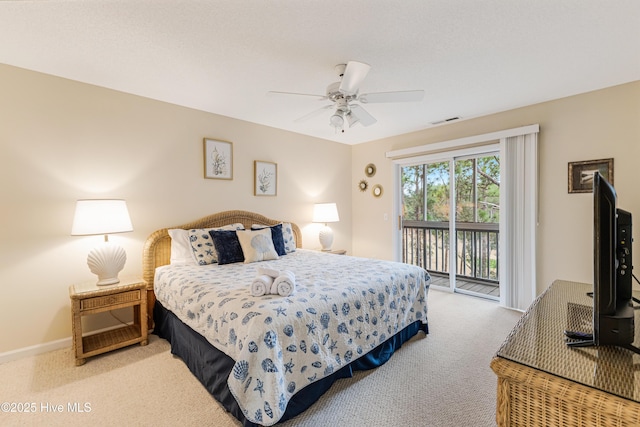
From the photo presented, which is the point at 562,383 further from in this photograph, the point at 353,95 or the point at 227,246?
the point at 227,246

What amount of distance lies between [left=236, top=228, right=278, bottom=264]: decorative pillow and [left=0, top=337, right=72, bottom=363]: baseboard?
1.79m

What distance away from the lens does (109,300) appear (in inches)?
97.5

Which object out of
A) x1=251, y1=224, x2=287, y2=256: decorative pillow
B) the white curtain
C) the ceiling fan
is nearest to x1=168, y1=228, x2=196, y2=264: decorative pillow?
x1=251, y1=224, x2=287, y2=256: decorative pillow

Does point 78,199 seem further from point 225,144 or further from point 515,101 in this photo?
point 515,101

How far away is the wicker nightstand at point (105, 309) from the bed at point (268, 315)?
184 mm

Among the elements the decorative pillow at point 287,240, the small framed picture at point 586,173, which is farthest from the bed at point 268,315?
the small framed picture at point 586,173

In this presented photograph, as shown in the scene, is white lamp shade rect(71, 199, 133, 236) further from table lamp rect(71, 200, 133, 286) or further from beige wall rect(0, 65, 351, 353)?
beige wall rect(0, 65, 351, 353)

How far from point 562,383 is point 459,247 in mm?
4232

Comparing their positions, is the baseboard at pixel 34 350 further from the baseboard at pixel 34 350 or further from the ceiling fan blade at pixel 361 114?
the ceiling fan blade at pixel 361 114

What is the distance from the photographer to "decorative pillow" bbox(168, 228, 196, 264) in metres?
3.07

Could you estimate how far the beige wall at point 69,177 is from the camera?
7.99 feet

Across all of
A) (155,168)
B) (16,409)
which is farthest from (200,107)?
(16,409)

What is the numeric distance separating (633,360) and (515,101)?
Result: 325 centimetres

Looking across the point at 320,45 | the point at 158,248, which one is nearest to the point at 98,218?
the point at 158,248
